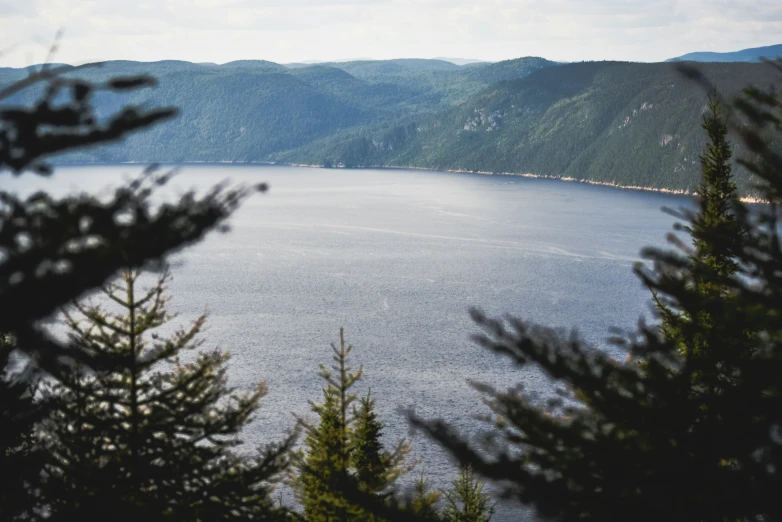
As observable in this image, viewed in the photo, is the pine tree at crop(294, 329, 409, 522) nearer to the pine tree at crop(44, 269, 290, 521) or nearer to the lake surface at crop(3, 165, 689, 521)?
the pine tree at crop(44, 269, 290, 521)

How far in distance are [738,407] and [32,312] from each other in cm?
412

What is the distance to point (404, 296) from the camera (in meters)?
99.6

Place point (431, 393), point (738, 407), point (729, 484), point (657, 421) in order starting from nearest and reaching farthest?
point (729, 484)
point (738, 407)
point (657, 421)
point (431, 393)

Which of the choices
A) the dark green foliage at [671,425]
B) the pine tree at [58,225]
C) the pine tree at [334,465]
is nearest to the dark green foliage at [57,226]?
the pine tree at [58,225]

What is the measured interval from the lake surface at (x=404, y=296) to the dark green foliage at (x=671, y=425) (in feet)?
120

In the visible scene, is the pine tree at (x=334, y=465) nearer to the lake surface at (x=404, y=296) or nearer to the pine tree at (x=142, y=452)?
the pine tree at (x=142, y=452)

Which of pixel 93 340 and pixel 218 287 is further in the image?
pixel 218 287

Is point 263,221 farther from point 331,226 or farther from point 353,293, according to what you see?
point 353,293

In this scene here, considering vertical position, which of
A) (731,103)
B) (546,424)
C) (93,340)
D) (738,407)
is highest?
(731,103)

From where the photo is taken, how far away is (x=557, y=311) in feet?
300

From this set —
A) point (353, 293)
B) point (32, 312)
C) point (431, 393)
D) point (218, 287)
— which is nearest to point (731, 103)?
point (32, 312)

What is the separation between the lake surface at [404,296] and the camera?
66.5m

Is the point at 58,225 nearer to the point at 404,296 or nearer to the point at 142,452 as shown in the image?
the point at 142,452

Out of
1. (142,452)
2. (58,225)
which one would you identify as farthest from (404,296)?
(58,225)
